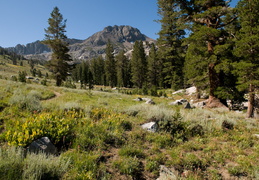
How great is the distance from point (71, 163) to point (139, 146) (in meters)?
2.12

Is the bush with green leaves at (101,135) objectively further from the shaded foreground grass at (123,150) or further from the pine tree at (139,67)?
the pine tree at (139,67)

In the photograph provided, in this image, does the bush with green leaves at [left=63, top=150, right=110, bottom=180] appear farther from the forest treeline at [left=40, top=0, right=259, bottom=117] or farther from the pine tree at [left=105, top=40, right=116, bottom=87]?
the pine tree at [left=105, top=40, right=116, bottom=87]

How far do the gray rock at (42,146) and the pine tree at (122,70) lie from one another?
53107 millimetres

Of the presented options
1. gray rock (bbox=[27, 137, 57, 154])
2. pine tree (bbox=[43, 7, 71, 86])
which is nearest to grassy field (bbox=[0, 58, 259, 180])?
gray rock (bbox=[27, 137, 57, 154])

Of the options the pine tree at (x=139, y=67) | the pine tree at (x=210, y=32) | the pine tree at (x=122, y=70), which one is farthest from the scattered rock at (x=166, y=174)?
the pine tree at (x=122, y=70)

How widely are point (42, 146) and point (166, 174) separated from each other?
3212 millimetres

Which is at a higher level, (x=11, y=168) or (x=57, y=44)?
(x=57, y=44)

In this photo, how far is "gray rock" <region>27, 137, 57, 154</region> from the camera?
346 centimetres

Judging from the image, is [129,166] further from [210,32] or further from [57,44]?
[57,44]

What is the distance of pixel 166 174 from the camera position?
341 cm

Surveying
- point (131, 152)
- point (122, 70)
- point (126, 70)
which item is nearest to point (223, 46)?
point (131, 152)

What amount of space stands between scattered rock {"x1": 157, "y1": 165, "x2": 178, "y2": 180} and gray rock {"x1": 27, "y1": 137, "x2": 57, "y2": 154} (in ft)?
9.35

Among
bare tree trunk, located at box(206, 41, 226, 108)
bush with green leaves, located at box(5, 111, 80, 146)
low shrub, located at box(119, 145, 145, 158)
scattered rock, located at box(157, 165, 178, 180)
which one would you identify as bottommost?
scattered rock, located at box(157, 165, 178, 180)

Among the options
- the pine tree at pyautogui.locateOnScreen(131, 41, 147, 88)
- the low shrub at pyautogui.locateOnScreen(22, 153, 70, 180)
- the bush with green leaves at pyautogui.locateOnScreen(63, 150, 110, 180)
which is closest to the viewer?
the low shrub at pyautogui.locateOnScreen(22, 153, 70, 180)
